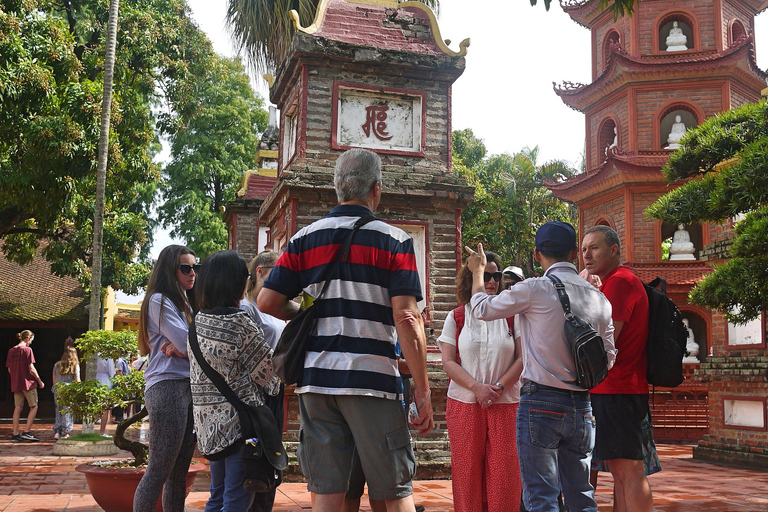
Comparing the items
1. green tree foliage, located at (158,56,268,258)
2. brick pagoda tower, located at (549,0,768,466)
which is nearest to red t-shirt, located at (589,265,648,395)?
brick pagoda tower, located at (549,0,768,466)

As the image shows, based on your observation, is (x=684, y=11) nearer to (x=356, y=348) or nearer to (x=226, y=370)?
(x=226, y=370)

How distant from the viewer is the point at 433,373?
8195 millimetres

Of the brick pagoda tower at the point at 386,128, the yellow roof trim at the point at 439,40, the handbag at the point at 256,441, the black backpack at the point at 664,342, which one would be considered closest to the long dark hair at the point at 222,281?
the handbag at the point at 256,441

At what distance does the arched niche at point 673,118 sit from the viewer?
19.5 m

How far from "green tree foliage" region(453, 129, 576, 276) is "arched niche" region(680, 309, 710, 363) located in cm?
921

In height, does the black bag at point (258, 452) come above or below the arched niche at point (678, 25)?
below

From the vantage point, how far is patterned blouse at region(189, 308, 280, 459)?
357 cm

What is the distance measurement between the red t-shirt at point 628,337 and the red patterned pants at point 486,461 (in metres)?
0.60

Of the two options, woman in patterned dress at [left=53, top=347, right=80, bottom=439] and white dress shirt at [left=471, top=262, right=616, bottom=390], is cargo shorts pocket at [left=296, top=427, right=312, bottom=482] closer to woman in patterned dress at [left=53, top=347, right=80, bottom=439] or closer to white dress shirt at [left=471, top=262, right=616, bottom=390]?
white dress shirt at [left=471, top=262, right=616, bottom=390]

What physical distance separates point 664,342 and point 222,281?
246 centimetres

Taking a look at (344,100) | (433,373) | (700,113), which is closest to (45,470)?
(433,373)

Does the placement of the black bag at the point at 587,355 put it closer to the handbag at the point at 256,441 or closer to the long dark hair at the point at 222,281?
the handbag at the point at 256,441

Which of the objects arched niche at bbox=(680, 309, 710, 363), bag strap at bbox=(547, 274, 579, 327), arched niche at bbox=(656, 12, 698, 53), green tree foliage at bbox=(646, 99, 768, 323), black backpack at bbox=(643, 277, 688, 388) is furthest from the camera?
arched niche at bbox=(656, 12, 698, 53)

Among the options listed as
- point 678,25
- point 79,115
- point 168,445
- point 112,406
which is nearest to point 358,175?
point 168,445
